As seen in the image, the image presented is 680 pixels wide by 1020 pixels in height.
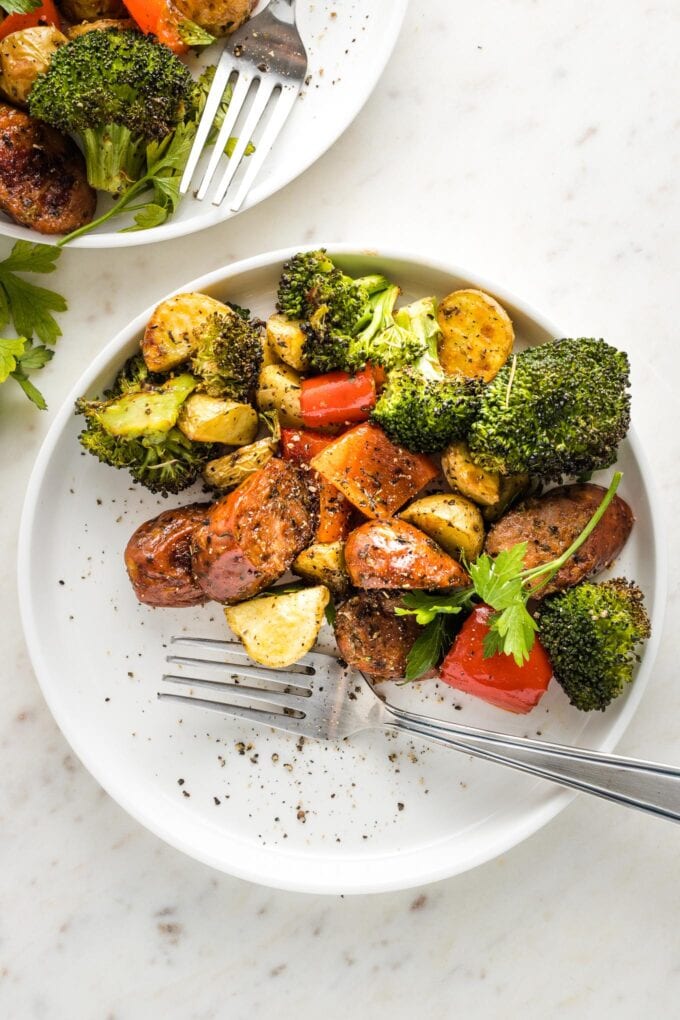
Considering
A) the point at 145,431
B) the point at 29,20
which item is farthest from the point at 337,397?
the point at 29,20

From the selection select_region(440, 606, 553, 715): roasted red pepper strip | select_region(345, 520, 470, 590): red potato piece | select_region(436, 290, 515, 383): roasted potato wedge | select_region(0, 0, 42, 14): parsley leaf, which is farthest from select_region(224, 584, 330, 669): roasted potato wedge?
select_region(0, 0, 42, 14): parsley leaf

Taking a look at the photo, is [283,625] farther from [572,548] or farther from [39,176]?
[39,176]

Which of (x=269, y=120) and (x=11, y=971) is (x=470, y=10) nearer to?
(x=269, y=120)

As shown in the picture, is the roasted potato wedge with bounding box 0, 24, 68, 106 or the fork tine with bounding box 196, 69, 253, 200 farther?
the fork tine with bounding box 196, 69, 253, 200

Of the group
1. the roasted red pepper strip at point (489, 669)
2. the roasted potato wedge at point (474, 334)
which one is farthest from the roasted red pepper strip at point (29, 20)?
the roasted red pepper strip at point (489, 669)

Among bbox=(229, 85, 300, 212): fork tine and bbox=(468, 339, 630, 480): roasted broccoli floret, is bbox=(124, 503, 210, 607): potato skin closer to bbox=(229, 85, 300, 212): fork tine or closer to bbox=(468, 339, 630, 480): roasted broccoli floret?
bbox=(468, 339, 630, 480): roasted broccoli floret

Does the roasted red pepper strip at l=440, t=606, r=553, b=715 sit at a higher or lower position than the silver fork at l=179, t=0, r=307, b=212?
lower

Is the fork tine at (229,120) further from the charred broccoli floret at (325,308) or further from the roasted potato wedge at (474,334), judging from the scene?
the roasted potato wedge at (474,334)
